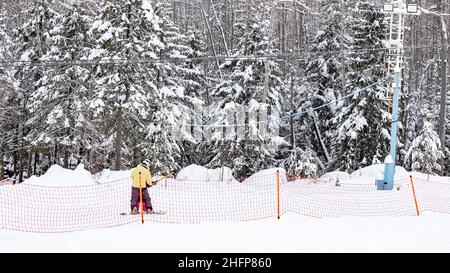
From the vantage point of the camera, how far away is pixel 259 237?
37.0ft

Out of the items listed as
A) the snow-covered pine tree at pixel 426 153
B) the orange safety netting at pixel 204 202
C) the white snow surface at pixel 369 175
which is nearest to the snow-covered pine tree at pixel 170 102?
the orange safety netting at pixel 204 202

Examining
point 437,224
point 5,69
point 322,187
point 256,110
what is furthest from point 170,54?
point 437,224

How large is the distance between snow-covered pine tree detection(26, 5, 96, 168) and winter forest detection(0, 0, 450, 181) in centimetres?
7

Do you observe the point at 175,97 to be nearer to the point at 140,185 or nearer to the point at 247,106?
the point at 247,106

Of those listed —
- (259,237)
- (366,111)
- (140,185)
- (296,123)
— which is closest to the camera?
(259,237)

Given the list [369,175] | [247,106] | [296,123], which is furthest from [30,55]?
[369,175]

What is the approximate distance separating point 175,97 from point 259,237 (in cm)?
2113

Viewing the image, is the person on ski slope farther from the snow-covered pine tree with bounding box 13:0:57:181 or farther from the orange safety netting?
the snow-covered pine tree with bounding box 13:0:57:181

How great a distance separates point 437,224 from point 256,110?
18.4m

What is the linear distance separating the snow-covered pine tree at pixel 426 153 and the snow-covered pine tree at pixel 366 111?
5.45 feet

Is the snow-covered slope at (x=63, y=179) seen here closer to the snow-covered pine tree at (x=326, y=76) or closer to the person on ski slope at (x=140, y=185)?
the person on ski slope at (x=140, y=185)

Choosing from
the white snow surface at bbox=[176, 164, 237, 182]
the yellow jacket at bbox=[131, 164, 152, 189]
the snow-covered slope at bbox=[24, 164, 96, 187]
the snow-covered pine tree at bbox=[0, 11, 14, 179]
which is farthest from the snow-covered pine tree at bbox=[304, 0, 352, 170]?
the yellow jacket at bbox=[131, 164, 152, 189]

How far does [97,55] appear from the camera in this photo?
2631 cm

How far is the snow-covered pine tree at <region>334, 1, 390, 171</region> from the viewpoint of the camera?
3050 centimetres
